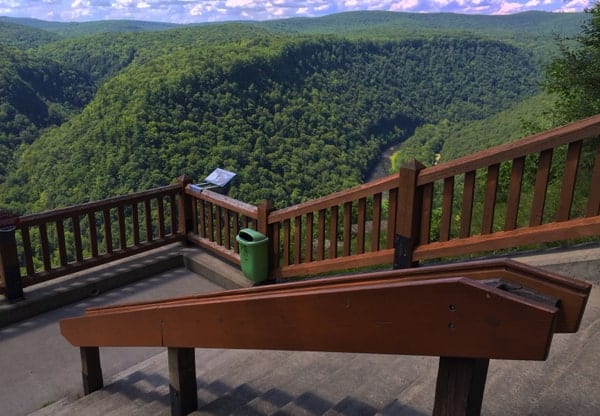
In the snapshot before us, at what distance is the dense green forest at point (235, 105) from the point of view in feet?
158

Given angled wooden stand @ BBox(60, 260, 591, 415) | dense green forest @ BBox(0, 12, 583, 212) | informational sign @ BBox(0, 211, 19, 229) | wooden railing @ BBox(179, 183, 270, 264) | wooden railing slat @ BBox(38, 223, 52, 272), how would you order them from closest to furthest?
angled wooden stand @ BBox(60, 260, 591, 415) < informational sign @ BBox(0, 211, 19, 229) < wooden railing slat @ BBox(38, 223, 52, 272) < wooden railing @ BBox(179, 183, 270, 264) < dense green forest @ BBox(0, 12, 583, 212)

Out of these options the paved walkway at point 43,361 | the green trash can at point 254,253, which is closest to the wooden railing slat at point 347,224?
the green trash can at point 254,253

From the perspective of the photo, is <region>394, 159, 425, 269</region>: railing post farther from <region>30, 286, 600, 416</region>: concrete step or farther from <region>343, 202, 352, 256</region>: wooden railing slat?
<region>30, 286, 600, 416</region>: concrete step

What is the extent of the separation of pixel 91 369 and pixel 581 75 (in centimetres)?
944

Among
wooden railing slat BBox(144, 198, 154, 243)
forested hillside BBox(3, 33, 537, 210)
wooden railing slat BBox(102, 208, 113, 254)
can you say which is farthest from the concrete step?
forested hillside BBox(3, 33, 537, 210)

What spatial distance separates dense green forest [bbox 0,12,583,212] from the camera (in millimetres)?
48250

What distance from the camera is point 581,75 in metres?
9.02

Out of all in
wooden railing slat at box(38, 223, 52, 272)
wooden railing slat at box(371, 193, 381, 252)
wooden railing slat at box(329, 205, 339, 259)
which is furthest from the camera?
wooden railing slat at box(38, 223, 52, 272)

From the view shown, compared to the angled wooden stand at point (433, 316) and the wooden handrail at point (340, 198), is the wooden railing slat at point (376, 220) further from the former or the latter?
the angled wooden stand at point (433, 316)

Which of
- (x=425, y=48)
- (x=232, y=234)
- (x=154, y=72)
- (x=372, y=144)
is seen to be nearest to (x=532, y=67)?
(x=425, y=48)

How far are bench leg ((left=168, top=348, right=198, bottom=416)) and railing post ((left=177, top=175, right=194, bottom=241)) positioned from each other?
143 inches

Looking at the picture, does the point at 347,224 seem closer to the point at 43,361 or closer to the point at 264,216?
the point at 264,216

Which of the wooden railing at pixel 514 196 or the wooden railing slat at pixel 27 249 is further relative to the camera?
the wooden railing slat at pixel 27 249

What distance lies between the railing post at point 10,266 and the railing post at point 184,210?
1780mm
